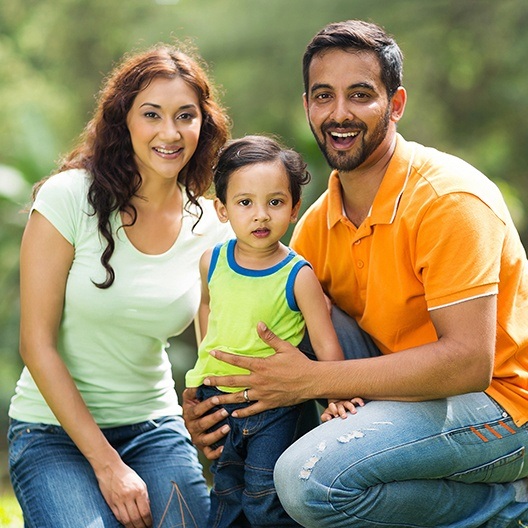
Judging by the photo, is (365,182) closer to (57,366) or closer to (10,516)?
(57,366)

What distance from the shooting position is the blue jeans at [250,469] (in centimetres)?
321

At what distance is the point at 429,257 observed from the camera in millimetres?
3109

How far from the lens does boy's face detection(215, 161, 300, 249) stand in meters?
3.20

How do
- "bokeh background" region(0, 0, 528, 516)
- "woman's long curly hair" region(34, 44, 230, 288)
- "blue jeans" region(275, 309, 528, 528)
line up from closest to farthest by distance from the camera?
"blue jeans" region(275, 309, 528, 528) → "woman's long curly hair" region(34, 44, 230, 288) → "bokeh background" region(0, 0, 528, 516)

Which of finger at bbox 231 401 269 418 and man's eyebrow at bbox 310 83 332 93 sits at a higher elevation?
man's eyebrow at bbox 310 83 332 93

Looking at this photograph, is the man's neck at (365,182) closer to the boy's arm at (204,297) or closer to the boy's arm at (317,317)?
the boy's arm at (317,317)

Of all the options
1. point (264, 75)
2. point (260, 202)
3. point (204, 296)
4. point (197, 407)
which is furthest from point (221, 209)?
point (264, 75)

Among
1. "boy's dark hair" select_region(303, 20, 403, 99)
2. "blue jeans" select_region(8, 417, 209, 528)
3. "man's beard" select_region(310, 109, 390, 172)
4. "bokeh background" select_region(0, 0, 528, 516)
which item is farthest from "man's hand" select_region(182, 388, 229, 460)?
"bokeh background" select_region(0, 0, 528, 516)

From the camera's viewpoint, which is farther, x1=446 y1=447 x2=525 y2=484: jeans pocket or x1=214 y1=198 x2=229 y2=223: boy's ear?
x1=214 y1=198 x2=229 y2=223: boy's ear

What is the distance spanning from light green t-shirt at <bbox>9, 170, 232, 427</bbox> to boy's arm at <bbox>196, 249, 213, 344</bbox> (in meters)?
0.09

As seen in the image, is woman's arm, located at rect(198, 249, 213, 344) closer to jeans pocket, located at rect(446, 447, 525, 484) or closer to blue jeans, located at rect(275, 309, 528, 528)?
blue jeans, located at rect(275, 309, 528, 528)

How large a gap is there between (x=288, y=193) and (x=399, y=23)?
9.13 meters

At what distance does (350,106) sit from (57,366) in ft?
4.53

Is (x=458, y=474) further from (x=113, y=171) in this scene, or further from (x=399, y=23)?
(x=399, y=23)
